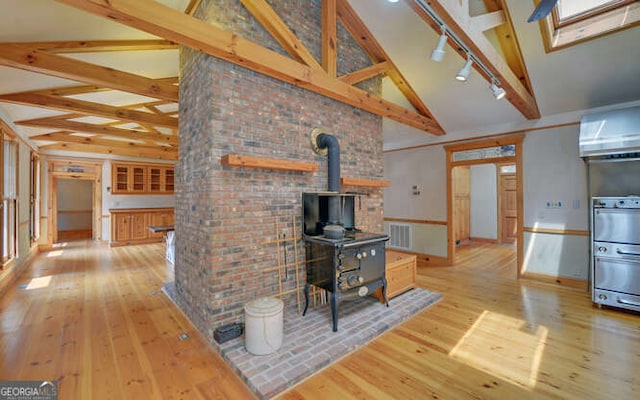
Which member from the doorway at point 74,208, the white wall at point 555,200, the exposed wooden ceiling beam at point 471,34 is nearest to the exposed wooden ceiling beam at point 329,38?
the exposed wooden ceiling beam at point 471,34

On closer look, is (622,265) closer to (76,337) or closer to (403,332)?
(403,332)

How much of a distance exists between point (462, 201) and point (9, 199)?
421 inches

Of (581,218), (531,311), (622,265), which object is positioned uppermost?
(581,218)

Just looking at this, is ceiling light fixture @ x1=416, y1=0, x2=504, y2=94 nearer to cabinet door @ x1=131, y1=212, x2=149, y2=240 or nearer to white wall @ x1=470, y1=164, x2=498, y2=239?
white wall @ x1=470, y1=164, x2=498, y2=239

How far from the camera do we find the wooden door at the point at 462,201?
27.4 feet

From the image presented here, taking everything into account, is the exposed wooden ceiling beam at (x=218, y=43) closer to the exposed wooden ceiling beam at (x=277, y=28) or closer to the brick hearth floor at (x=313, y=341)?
the exposed wooden ceiling beam at (x=277, y=28)

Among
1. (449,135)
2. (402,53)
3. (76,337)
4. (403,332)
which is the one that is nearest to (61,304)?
(76,337)

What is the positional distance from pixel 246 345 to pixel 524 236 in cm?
495

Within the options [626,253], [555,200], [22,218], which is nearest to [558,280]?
[626,253]

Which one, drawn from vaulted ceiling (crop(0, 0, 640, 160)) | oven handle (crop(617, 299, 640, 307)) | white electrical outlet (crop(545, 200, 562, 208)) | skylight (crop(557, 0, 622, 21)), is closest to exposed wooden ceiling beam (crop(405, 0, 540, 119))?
vaulted ceiling (crop(0, 0, 640, 160))

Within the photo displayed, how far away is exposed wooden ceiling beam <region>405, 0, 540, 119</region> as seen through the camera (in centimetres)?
247

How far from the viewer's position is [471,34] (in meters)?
2.78

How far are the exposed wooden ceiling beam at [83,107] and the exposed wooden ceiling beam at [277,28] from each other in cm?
325

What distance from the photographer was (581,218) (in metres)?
4.30
